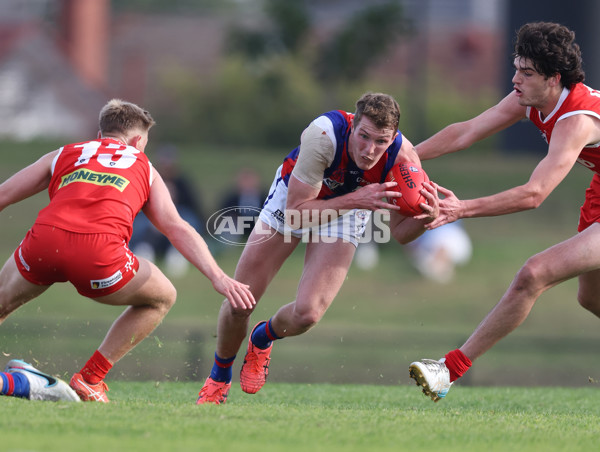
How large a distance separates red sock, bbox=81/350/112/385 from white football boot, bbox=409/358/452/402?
201 centimetres

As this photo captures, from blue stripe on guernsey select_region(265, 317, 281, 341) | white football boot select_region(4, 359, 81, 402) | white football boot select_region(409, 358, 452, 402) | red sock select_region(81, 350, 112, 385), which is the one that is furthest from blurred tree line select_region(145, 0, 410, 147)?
white football boot select_region(4, 359, 81, 402)

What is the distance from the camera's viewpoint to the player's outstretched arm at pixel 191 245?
5.82m

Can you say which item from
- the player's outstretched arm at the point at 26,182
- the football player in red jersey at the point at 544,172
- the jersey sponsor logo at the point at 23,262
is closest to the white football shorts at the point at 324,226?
the football player in red jersey at the point at 544,172

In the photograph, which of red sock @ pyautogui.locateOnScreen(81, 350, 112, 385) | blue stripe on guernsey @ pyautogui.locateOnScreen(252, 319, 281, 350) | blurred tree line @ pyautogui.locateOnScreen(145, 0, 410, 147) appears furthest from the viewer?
blurred tree line @ pyautogui.locateOnScreen(145, 0, 410, 147)

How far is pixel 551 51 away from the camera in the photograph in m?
6.42

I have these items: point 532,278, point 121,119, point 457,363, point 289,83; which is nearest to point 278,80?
point 289,83

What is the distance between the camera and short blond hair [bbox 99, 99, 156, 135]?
6.41 metres

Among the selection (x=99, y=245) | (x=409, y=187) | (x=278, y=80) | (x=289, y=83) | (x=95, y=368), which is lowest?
(x=289, y=83)

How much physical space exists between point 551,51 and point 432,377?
228 cm

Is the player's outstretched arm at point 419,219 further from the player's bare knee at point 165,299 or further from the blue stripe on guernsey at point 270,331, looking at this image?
the player's bare knee at point 165,299

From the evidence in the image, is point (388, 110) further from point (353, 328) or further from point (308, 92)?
point (308, 92)

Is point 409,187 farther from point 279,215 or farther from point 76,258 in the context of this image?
point 76,258

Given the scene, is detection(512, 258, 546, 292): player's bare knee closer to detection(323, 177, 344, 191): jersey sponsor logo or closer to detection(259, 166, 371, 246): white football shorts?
detection(259, 166, 371, 246): white football shorts

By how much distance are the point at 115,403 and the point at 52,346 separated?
7110 millimetres
